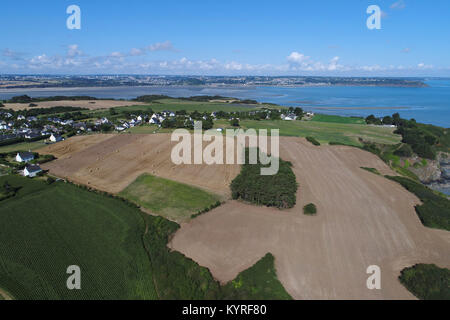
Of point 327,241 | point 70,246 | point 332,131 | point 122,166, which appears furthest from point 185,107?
point 327,241

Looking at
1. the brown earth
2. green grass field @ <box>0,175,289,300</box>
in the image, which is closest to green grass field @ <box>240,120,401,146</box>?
the brown earth

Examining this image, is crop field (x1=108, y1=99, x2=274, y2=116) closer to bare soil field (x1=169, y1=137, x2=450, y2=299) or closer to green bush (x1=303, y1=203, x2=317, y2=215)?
bare soil field (x1=169, y1=137, x2=450, y2=299)

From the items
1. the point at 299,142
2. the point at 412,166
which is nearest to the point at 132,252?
the point at 299,142

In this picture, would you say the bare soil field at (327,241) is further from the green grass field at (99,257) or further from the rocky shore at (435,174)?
the rocky shore at (435,174)

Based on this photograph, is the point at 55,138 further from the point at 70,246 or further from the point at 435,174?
the point at 435,174

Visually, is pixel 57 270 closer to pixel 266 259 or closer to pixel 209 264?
pixel 209 264
